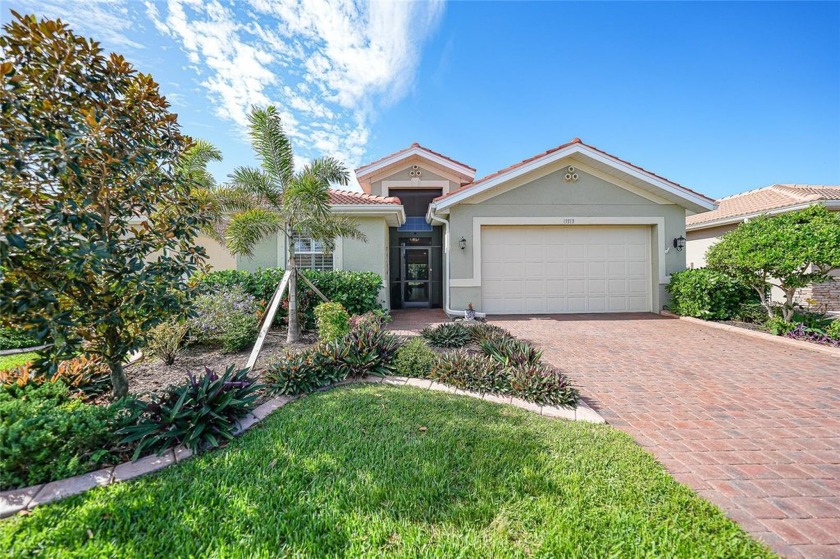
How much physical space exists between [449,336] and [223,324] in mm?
4723

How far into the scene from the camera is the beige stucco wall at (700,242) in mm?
13922

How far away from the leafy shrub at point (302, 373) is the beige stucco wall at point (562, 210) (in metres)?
6.33

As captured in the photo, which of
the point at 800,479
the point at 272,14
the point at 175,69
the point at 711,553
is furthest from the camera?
the point at 272,14

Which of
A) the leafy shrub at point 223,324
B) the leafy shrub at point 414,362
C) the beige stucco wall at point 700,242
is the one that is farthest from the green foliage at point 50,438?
the beige stucco wall at point 700,242

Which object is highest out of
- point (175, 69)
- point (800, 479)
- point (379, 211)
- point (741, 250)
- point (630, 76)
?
point (630, 76)

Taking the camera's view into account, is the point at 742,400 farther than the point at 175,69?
No

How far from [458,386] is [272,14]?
31.9ft

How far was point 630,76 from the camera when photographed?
11.1 m

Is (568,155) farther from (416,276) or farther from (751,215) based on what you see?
(751,215)

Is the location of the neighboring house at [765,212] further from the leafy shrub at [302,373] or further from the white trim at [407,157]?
the leafy shrub at [302,373]

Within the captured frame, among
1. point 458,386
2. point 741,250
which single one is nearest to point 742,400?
point 458,386

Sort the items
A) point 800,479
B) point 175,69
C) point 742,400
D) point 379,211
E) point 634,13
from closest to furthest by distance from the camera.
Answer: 1. point 800,479
2. point 742,400
3. point 175,69
4. point 634,13
5. point 379,211

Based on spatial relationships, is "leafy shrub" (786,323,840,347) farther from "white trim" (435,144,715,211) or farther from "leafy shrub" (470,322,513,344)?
"leafy shrub" (470,322,513,344)

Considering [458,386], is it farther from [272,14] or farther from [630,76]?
[630,76]
